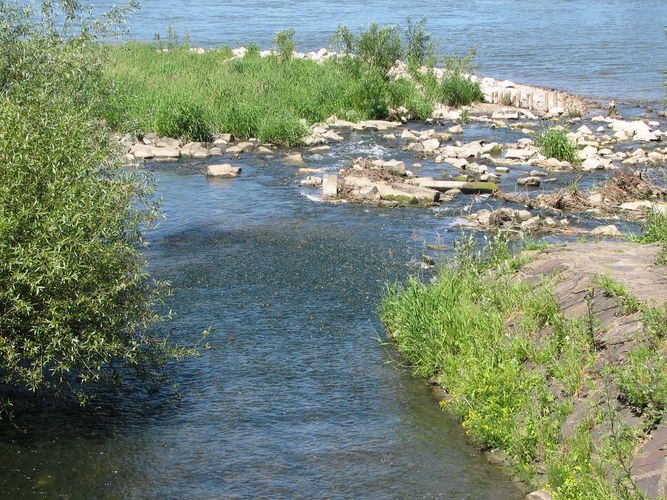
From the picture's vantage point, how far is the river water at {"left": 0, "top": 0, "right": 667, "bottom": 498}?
9438mm

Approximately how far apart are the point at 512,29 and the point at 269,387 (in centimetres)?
4888

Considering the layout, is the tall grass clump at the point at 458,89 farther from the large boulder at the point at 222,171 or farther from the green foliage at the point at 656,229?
the green foliage at the point at 656,229

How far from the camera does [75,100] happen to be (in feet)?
44.0

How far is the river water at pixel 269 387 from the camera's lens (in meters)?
9.44

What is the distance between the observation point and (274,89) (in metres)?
28.9

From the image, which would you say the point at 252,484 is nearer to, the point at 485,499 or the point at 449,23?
the point at 485,499

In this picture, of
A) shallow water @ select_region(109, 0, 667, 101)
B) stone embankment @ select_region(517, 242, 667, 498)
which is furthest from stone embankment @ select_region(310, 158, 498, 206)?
shallow water @ select_region(109, 0, 667, 101)

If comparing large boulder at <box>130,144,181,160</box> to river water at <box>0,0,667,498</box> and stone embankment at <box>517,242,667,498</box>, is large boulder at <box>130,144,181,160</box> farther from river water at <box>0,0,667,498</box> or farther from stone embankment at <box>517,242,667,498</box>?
stone embankment at <box>517,242,667,498</box>

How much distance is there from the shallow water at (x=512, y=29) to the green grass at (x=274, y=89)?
9869 millimetres

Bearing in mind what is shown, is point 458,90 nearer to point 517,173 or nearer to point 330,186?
point 517,173

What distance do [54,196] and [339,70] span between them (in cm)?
2182

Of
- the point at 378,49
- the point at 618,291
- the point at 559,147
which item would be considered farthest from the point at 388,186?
the point at 378,49

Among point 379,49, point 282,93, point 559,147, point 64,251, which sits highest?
point 64,251

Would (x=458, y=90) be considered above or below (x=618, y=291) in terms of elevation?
below
